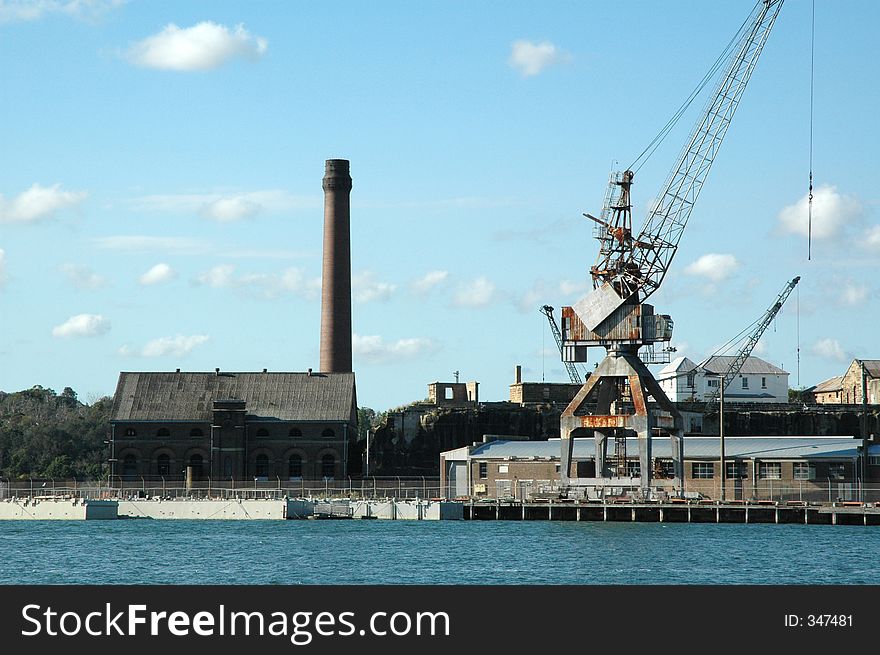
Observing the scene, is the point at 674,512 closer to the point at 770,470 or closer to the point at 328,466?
the point at 770,470

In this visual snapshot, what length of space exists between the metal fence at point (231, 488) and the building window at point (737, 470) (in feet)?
59.9

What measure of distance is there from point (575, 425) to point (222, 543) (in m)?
27.4

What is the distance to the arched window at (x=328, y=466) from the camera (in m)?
109

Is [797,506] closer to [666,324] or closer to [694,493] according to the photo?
[694,493]

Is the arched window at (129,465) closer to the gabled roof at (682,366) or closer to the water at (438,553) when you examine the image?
the water at (438,553)

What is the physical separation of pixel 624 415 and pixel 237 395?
34.7 metres

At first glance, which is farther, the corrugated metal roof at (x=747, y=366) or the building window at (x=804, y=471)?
the corrugated metal roof at (x=747, y=366)

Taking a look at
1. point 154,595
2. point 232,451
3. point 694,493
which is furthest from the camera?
point 232,451

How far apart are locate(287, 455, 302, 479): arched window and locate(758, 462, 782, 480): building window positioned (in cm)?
3430

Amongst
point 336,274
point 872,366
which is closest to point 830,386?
point 872,366

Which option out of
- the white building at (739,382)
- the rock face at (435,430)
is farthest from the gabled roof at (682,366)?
the rock face at (435,430)

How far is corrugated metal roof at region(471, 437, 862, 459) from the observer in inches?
3521

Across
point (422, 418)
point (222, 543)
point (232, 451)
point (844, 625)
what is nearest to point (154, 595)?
point (844, 625)

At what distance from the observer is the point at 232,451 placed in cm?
10894
